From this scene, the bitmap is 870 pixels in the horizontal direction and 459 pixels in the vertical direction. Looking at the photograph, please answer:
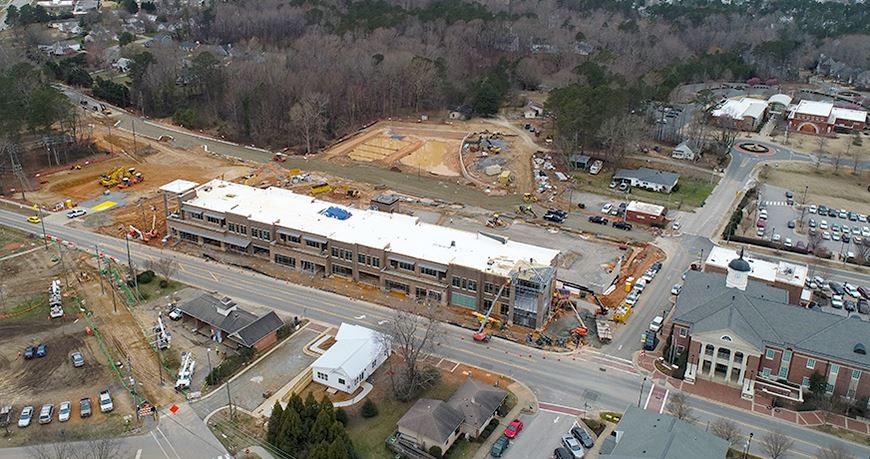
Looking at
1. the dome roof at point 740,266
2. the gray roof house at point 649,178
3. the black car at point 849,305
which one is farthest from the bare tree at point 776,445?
the gray roof house at point 649,178

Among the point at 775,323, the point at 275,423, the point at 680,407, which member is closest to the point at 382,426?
the point at 275,423

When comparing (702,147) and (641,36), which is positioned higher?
(641,36)

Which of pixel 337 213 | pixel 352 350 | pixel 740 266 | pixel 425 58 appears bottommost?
pixel 352 350

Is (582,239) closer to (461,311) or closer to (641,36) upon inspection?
(461,311)

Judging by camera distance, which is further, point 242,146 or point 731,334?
point 242,146

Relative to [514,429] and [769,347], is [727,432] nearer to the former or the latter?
[769,347]

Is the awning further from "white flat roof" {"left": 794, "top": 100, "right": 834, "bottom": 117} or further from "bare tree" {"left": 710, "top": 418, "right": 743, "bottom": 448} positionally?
"white flat roof" {"left": 794, "top": 100, "right": 834, "bottom": 117}

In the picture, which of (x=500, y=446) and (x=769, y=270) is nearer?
(x=500, y=446)

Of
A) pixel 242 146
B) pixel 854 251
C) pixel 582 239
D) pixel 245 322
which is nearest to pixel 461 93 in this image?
pixel 242 146
